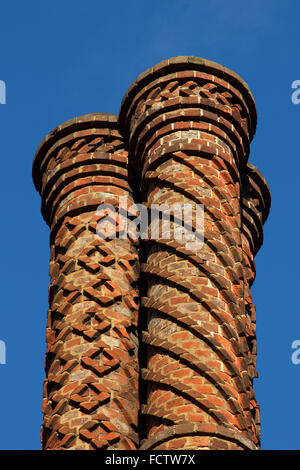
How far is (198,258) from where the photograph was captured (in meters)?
10.1

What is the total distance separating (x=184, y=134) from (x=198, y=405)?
2.68 m

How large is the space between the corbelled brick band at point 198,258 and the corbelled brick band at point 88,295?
192mm

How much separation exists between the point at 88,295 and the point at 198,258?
1.03m

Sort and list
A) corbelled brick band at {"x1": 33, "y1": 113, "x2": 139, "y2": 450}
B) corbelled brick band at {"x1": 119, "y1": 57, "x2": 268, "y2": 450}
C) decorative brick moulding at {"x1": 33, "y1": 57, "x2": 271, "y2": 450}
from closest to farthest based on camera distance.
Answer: corbelled brick band at {"x1": 119, "y1": 57, "x2": 268, "y2": 450}, decorative brick moulding at {"x1": 33, "y1": 57, "x2": 271, "y2": 450}, corbelled brick band at {"x1": 33, "y1": 113, "x2": 139, "y2": 450}

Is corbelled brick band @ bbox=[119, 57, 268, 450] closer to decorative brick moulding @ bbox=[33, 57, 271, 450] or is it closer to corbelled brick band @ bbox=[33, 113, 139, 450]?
decorative brick moulding @ bbox=[33, 57, 271, 450]

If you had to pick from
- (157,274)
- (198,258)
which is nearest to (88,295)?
(157,274)

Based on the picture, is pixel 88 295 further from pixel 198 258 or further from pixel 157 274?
pixel 198 258

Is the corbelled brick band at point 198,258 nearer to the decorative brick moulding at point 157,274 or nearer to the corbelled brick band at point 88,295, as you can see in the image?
the decorative brick moulding at point 157,274

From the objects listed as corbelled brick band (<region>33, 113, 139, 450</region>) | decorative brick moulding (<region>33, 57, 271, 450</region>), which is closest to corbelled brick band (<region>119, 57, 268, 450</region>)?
decorative brick moulding (<region>33, 57, 271, 450</region>)

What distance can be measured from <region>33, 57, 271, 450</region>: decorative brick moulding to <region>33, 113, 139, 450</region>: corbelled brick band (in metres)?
0.01

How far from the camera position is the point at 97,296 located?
10461 millimetres

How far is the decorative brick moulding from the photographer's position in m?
9.55

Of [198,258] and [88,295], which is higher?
[198,258]
